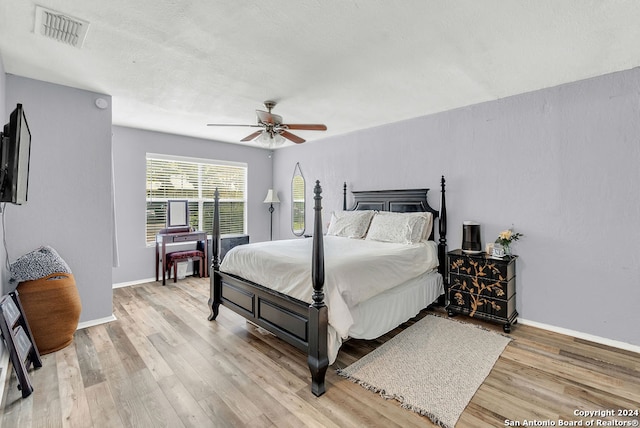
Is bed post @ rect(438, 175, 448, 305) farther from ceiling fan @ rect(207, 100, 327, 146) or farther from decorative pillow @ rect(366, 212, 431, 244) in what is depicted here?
ceiling fan @ rect(207, 100, 327, 146)

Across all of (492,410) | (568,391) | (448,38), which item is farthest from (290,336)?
(448,38)

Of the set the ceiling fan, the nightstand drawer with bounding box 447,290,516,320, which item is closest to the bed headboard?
the nightstand drawer with bounding box 447,290,516,320

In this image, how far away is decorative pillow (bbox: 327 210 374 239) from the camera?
4058 millimetres

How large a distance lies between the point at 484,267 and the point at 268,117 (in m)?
2.81

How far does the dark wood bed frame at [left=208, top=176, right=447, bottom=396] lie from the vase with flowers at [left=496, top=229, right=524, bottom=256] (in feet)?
2.20

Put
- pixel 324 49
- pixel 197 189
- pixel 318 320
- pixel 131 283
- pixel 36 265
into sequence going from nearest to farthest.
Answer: pixel 318 320
pixel 324 49
pixel 36 265
pixel 131 283
pixel 197 189

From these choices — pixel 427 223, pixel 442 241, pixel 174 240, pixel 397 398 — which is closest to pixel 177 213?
pixel 174 240

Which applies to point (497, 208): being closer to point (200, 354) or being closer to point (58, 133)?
point (200, 354)

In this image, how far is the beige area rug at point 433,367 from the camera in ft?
6.30

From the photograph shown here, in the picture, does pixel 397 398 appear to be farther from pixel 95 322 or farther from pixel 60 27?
pixel 60 27

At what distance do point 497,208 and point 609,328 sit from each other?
57.2 inches

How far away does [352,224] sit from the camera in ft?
13.6

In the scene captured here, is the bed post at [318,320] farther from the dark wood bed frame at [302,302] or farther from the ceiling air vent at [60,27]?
the ceiling air vent at [60,27]

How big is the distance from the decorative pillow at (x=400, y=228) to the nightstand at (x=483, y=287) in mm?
465
